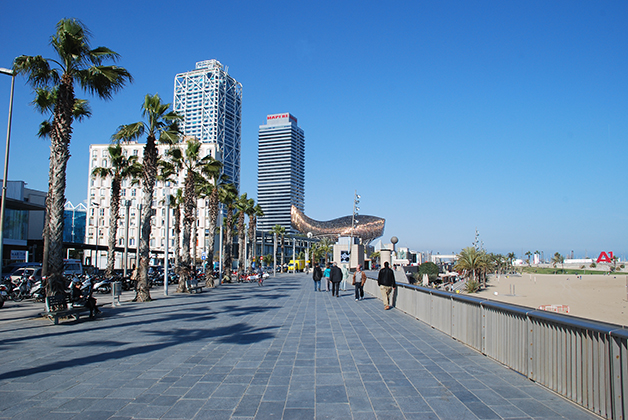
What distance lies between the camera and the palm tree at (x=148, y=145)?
672 inches

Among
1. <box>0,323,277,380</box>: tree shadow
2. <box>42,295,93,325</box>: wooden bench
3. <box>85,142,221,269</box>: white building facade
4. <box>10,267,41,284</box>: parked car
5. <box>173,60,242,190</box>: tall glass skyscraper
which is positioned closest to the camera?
<box>0,323,277,380</box>: tree shadow

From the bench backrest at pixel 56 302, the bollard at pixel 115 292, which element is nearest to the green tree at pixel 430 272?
the bollard at pixel 115 292

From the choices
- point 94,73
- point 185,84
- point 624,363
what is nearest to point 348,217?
point 185,84

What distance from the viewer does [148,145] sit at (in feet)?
57.6

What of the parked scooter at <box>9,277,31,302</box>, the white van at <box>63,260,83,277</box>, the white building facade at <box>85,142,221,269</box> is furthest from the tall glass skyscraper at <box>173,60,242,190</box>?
the parked scooter at <box>9,277,31,302</box>

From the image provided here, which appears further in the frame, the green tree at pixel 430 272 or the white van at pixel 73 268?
the green tree at pixel 430 272

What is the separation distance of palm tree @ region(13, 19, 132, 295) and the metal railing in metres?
10.9

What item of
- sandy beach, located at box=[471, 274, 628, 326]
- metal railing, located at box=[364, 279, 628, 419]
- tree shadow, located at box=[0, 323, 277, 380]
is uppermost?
metal railing, located at box=[364, 279, 628, 419]

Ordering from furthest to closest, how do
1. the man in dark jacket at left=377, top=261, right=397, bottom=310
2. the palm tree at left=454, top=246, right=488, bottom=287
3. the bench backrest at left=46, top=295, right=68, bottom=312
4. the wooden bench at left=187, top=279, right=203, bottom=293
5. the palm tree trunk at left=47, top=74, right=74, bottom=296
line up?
the palm tree at left=454, top=246, right=488, bottom=287
the wooden bench at left=187, top=279, right=203, bottom=293
the man in dark jacket at left=377, top=261, right=397, bottom=310
the palm tree trunk at left=47, top=74, right=74, bottom=296
the bench backrest at left=46, top=295, right=68, bottom=312

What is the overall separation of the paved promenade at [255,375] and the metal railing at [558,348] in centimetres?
19

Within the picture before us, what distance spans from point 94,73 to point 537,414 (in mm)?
14196

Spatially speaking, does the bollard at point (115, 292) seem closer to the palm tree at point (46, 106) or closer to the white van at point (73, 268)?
the palm tree at point (46, 106)

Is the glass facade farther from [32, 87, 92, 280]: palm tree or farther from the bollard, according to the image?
the bollard

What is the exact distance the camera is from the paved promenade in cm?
454
